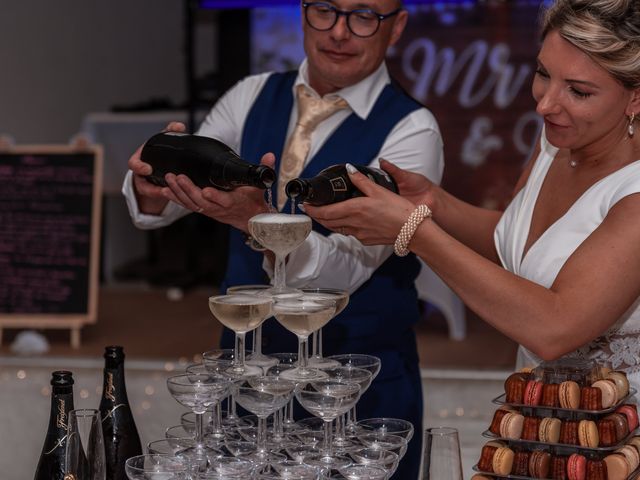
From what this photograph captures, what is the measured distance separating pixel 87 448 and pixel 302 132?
107 cm

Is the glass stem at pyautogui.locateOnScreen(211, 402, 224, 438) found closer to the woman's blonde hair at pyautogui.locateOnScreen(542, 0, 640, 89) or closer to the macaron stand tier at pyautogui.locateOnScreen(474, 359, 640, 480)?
the macaron stand tier at pyautogui.locateOnScreen(474, 359, 640, 480)

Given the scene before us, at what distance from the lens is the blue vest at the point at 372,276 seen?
243 cm

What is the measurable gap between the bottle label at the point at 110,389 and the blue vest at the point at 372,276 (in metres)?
0.62

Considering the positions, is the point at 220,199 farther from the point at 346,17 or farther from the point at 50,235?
the point at 50,235

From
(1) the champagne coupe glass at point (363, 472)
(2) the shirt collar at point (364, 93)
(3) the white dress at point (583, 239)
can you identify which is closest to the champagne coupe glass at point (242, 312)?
(1) the champagne coupe glass at point (363, 472)

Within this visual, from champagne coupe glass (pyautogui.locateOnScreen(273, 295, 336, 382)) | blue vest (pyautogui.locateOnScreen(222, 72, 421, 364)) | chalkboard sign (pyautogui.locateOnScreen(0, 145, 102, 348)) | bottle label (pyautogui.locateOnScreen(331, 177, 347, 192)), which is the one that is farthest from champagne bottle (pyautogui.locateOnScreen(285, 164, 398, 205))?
chalkboard sign (pyautogui.locateOnScreen(0, 145, 102, 348))

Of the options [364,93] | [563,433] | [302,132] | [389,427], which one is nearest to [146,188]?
[302,132]

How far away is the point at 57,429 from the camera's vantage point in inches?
69.5

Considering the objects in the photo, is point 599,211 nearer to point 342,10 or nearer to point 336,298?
point 336,298

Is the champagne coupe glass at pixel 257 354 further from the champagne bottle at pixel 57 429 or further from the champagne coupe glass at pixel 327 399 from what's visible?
the champagne bottle at pixel 57 429

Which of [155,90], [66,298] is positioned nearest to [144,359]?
[66,298]

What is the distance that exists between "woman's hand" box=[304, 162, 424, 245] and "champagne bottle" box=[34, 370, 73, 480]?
571 millimetres

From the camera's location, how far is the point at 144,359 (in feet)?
15.7

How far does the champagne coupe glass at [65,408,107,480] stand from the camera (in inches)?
63.9
